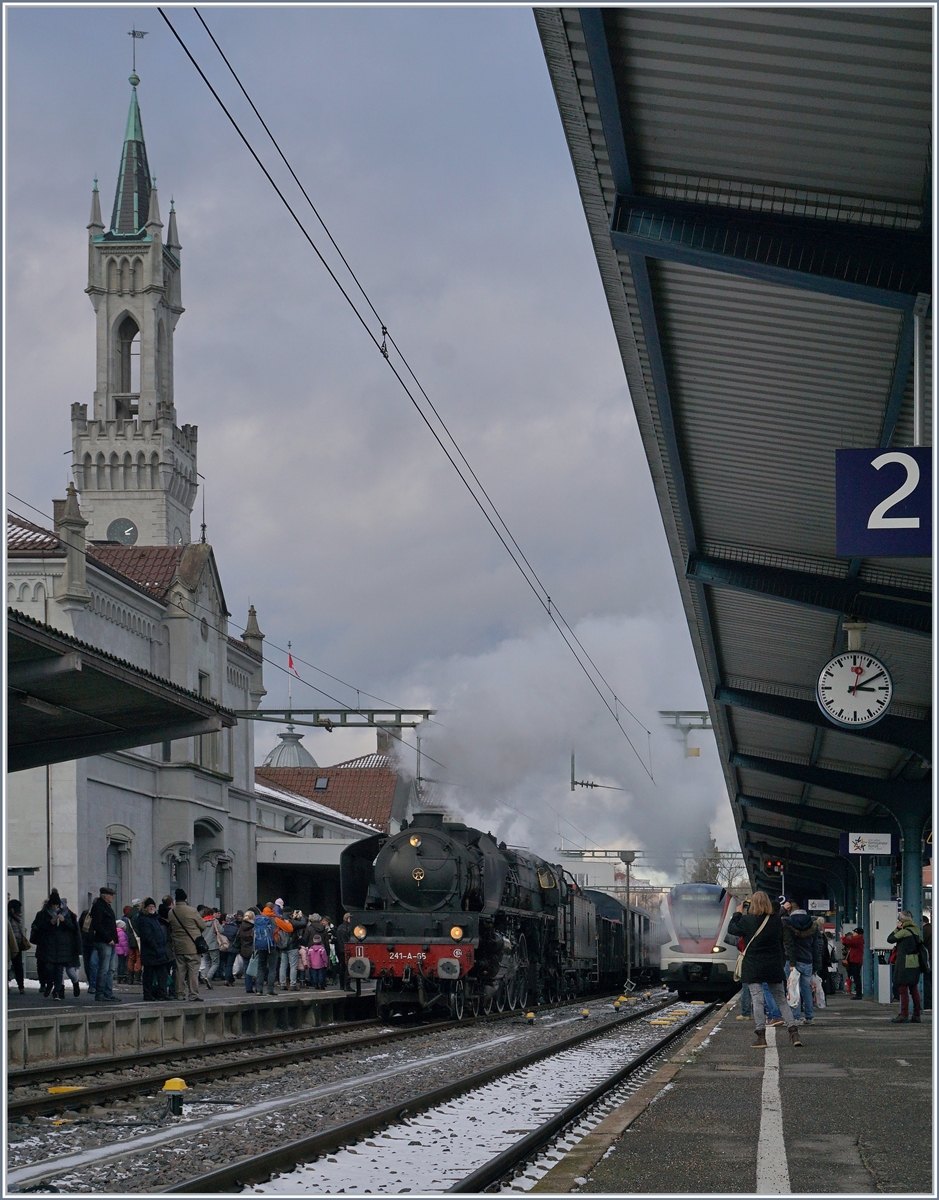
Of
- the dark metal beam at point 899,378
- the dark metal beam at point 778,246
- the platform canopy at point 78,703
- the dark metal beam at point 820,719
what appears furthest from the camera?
the dark metal beam at point 820,719

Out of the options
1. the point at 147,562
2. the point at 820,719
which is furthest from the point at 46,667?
Result: the point at 147,562

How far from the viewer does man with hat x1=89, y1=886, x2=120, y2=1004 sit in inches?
778

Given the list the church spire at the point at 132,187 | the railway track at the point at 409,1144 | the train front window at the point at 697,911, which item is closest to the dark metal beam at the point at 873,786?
the train front window at the point at 697,911

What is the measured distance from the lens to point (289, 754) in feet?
271

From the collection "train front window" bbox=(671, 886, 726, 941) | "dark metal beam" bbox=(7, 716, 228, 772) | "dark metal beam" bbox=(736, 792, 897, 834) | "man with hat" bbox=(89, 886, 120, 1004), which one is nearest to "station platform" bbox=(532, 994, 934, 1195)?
"man with hat" bbox=(89, 886, 120, 1004)

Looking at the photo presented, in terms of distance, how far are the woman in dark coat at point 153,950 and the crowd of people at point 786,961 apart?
7.60 metres

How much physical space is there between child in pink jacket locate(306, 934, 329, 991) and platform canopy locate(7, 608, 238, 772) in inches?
408

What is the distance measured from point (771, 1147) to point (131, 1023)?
9.33m

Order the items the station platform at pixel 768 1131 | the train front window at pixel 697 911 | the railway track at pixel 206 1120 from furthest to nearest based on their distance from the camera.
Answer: the train front window at pixel 697 911
the railway track at pixel 206 1120
the station platform at pixel 768 1131

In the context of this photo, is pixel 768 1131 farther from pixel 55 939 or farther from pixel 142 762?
pixel 142 762

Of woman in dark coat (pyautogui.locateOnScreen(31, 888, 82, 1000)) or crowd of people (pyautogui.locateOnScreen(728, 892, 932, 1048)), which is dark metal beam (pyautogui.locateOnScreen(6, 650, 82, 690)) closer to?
woman in dark coat (pyautogui.locateOnScreen(31, 888, 82, 1000))

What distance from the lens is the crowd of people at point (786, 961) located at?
48.8ft

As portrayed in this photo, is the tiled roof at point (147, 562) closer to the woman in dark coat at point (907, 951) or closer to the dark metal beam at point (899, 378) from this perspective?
the woman in dark coat at point (907, 951)

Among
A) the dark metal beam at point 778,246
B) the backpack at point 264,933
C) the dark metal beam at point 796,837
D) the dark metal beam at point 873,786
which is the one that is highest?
the dark metal beam at point 778,246
